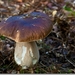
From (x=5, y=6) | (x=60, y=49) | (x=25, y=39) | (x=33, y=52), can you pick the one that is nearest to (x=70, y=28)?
(x=60, y=49)

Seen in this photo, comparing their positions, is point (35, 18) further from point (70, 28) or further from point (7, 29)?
point (70, 28)

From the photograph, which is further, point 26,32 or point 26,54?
point 26,54

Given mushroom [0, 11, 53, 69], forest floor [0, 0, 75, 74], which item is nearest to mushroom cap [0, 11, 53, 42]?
mushroom [0, 11, 53, 69]

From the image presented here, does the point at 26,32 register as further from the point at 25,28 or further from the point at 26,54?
the point at 26,54

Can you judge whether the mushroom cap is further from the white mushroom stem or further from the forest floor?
the forest floor

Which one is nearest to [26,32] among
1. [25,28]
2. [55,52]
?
[25,28]
